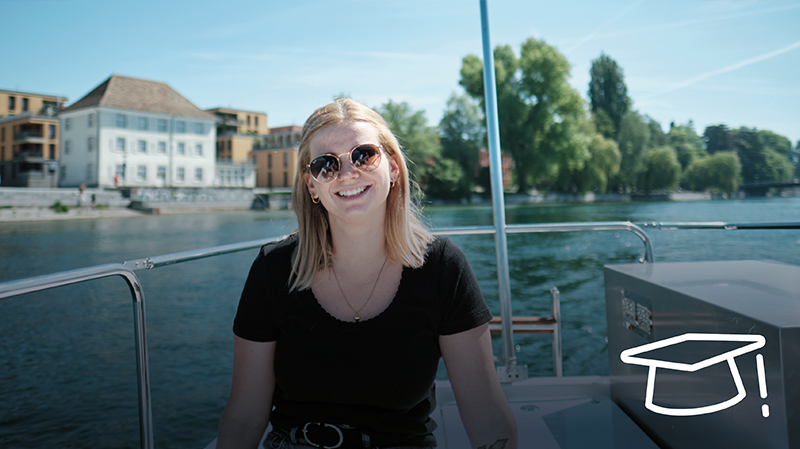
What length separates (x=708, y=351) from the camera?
40.6 inches

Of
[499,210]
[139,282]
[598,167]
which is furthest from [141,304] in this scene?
[598,167]

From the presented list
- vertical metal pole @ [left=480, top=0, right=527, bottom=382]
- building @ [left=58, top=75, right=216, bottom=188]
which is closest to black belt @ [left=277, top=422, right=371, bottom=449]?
vertical metal pole @ [left=480, top=0, right=527, bottom=382]

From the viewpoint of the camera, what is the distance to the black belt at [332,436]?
0.96 metres

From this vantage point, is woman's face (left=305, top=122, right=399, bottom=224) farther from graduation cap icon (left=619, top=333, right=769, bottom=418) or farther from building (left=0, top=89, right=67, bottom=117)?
building (left=0, top=89, right=67, bottom=117)

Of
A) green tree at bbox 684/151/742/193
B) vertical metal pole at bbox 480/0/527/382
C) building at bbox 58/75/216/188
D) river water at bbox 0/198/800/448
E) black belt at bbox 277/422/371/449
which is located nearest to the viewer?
black belt at bbox 277/422/371/449

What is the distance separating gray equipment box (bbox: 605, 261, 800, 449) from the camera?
0.86 m

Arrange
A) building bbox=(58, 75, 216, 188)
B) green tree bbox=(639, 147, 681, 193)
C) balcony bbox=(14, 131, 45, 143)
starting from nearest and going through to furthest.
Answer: green tree bbox=(639, 147, 681, 193), building bbox=(58, 75, 216, 188), balcony bbox=(14, 131, 45, 143)

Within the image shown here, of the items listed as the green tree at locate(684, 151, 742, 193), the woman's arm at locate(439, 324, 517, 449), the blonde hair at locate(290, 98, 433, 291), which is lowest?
the woman's arm at locate(439, 324, 517, 449)

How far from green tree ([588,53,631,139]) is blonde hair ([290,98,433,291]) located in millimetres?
49595

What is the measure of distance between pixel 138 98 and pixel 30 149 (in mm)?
9886

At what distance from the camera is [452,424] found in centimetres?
152

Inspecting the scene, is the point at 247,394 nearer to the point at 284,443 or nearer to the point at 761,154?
the point at 284,443

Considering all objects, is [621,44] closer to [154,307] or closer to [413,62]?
[413,62]

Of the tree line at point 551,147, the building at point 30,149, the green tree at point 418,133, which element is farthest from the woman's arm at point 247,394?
the building at point 30,149
